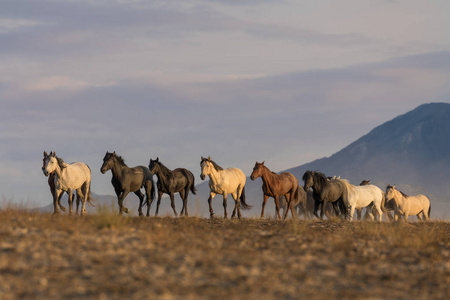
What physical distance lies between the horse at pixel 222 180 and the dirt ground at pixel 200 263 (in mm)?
9118

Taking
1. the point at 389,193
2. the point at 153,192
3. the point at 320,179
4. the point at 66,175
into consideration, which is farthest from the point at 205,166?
the point at 389,193

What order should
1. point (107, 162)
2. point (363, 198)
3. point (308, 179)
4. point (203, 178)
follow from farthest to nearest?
1. point (363, 198)
2. point (308, 179)
3. point (203, 178)
4. point (107, 162)

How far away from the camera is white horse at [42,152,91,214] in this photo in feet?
78.1

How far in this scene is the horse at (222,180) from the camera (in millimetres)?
26094

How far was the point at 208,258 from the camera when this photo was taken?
12.7 m

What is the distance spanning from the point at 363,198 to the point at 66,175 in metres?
14.0

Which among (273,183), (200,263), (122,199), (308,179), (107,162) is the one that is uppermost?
(107,162)

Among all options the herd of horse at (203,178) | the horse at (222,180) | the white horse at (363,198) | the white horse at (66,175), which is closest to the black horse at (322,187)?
the herd of horse at (203,178)

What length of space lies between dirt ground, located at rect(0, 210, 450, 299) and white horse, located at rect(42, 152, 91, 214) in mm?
6839

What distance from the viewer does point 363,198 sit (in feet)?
105

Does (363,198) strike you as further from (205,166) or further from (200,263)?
(200,263)

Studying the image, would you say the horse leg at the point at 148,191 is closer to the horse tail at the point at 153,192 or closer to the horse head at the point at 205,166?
the horse tail at the point at 153,192

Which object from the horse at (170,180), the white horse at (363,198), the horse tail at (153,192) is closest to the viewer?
the horse at (170,180)

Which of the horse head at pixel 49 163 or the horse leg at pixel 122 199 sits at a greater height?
the horse head at pixel 49 163
